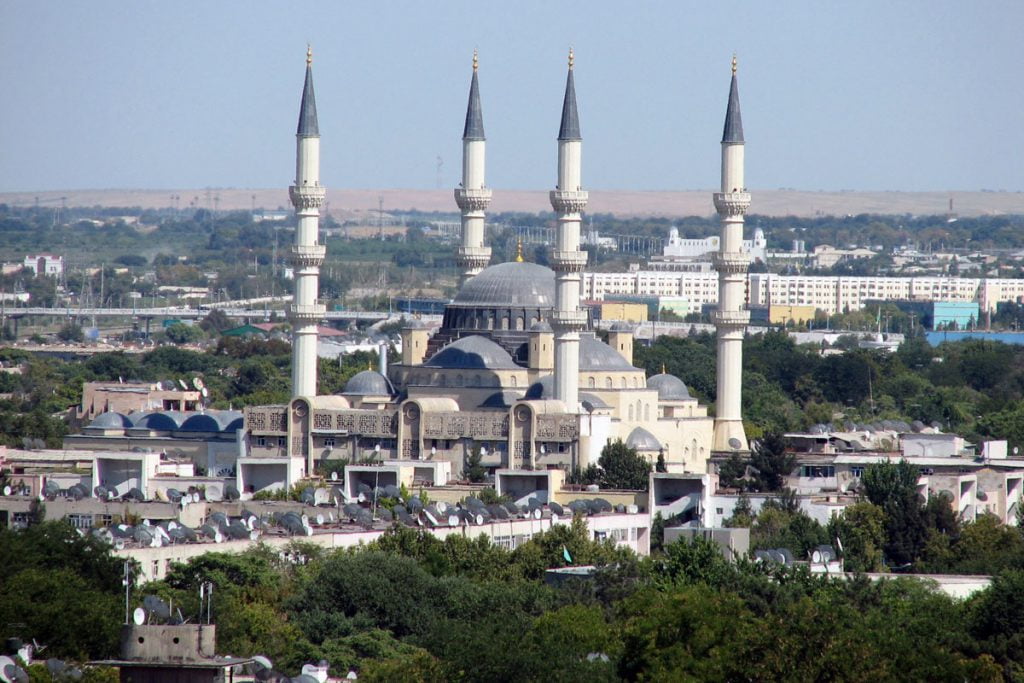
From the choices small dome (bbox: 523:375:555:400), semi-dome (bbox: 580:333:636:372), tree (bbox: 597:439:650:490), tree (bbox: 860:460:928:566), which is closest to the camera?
tree (bbox: 860:460:928:566)

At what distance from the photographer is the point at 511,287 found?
55.5 metres

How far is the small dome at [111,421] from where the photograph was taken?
55.4 meters

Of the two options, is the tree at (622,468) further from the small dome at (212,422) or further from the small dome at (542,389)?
the small dome at (212,422)

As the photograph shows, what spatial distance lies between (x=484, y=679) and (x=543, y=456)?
76.2ft

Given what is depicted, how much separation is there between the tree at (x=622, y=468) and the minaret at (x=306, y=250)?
683 centimetres

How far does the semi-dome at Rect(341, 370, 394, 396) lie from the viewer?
53.6 meters

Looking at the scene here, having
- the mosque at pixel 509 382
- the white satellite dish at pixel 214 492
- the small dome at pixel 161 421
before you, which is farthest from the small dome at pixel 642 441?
the small dome at pixel 161 421

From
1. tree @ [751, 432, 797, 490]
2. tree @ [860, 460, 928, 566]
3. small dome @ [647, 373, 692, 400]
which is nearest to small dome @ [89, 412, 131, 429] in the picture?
small dome @ [647, 373, 692, 400]

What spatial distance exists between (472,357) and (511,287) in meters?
2.86

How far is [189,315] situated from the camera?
146 m

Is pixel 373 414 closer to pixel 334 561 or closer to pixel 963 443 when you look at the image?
pixel 963 443

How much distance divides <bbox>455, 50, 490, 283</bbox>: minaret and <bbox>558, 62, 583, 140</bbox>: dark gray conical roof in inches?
160

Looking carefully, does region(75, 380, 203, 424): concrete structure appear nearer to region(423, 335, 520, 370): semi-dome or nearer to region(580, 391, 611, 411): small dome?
region(423, 335, 520, 370): semi-dome

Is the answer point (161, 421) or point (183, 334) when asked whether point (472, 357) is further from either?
point (183, 334)
